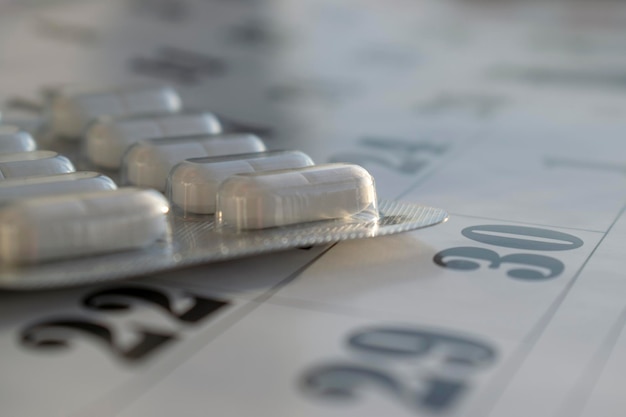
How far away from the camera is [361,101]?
309cm

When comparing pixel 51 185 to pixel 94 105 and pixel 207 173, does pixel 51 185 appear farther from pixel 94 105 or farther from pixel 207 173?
pixel 94 105

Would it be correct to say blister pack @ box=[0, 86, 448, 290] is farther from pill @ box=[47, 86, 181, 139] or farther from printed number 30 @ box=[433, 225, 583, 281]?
pill @ box=[47, 86, 181, 139]

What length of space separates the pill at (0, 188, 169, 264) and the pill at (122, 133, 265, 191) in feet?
1.34

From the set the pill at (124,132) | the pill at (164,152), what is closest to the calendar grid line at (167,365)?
the pill at (164,152)

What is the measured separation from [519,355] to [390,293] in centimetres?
25

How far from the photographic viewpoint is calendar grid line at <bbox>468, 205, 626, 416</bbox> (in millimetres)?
1128

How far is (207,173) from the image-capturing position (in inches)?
65.0

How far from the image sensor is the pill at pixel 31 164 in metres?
1.67

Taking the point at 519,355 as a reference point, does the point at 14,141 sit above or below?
above

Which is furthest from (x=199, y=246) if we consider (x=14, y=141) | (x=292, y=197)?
(x=14, y=141)

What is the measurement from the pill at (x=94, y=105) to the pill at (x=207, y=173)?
685mm

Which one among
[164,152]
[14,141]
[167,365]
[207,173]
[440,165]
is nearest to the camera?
[167,365]

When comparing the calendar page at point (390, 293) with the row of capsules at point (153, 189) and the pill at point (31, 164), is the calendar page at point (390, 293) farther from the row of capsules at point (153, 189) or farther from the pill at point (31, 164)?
the pill at point (31, 164)

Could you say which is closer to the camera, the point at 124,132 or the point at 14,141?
the point at 14,141
